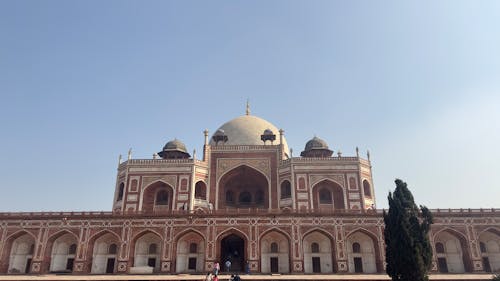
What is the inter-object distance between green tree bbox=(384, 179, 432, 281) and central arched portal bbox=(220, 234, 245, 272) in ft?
44.7

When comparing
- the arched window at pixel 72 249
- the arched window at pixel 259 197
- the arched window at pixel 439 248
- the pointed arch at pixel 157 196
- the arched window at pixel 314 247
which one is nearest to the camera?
the arched window at pixel 439 248

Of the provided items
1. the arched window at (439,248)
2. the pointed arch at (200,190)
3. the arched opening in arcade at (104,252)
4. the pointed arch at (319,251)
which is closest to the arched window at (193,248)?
the arched opening in arcade at (104,252)

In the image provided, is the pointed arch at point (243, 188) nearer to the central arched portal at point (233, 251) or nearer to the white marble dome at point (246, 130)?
the white marble dome at point (246, 130)

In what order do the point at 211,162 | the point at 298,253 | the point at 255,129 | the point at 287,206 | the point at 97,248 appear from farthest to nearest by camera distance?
the point at 255,129, the point at 211,162, the point at 287,206, the point at 97,248, the point at 298,253

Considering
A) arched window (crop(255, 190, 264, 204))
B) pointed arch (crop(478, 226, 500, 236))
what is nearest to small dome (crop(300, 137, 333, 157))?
arched window (crop(255, 190, 264, 204))

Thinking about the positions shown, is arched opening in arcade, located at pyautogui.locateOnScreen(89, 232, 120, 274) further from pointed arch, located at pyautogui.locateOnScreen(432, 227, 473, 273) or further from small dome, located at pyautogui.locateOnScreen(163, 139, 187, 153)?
pointed arch, located at pyautogui.locateOnScreen(432, 227, 473, 273)

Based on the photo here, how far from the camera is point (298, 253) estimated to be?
30.5 meters

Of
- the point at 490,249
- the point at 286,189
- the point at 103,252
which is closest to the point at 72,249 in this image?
the point at 103,252

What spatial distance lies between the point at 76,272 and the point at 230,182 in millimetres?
17696

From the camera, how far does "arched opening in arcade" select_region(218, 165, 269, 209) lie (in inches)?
1612

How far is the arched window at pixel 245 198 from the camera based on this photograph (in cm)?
4200

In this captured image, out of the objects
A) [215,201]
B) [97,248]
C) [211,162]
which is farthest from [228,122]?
[97,248]

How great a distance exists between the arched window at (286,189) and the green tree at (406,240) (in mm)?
15621

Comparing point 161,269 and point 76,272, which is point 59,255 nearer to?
point 76,272
